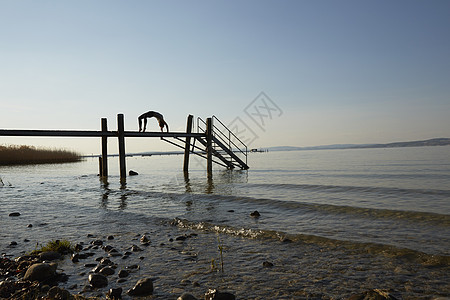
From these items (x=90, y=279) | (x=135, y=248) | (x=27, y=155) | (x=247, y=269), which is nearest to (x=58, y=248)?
(x=135, y=248)

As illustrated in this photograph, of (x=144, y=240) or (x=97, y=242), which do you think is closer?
(x=97, y=242)

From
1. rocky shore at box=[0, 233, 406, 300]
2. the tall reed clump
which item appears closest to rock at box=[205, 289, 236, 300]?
rocky shore at box=[0, 233, 406, 300]

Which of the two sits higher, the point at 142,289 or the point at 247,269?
the point at 142,289

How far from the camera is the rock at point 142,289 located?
12.4 ft

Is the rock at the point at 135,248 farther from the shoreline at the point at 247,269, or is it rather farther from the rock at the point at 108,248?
the rock at the point at 108,248

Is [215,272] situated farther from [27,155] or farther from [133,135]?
[27,155]

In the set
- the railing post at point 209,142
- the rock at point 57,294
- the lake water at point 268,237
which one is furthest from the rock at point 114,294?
the railing post at point 209,142

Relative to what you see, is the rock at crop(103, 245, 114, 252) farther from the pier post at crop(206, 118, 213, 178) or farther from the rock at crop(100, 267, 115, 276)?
the pier post at crop(206, 118, 213, 178)

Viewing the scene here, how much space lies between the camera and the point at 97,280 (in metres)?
4.04

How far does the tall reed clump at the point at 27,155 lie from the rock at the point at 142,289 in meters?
36.7

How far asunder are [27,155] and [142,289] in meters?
38.5

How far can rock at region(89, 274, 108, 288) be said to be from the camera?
4.01m

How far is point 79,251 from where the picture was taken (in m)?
5.53

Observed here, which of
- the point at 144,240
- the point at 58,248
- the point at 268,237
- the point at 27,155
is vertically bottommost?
the point at 268,237
